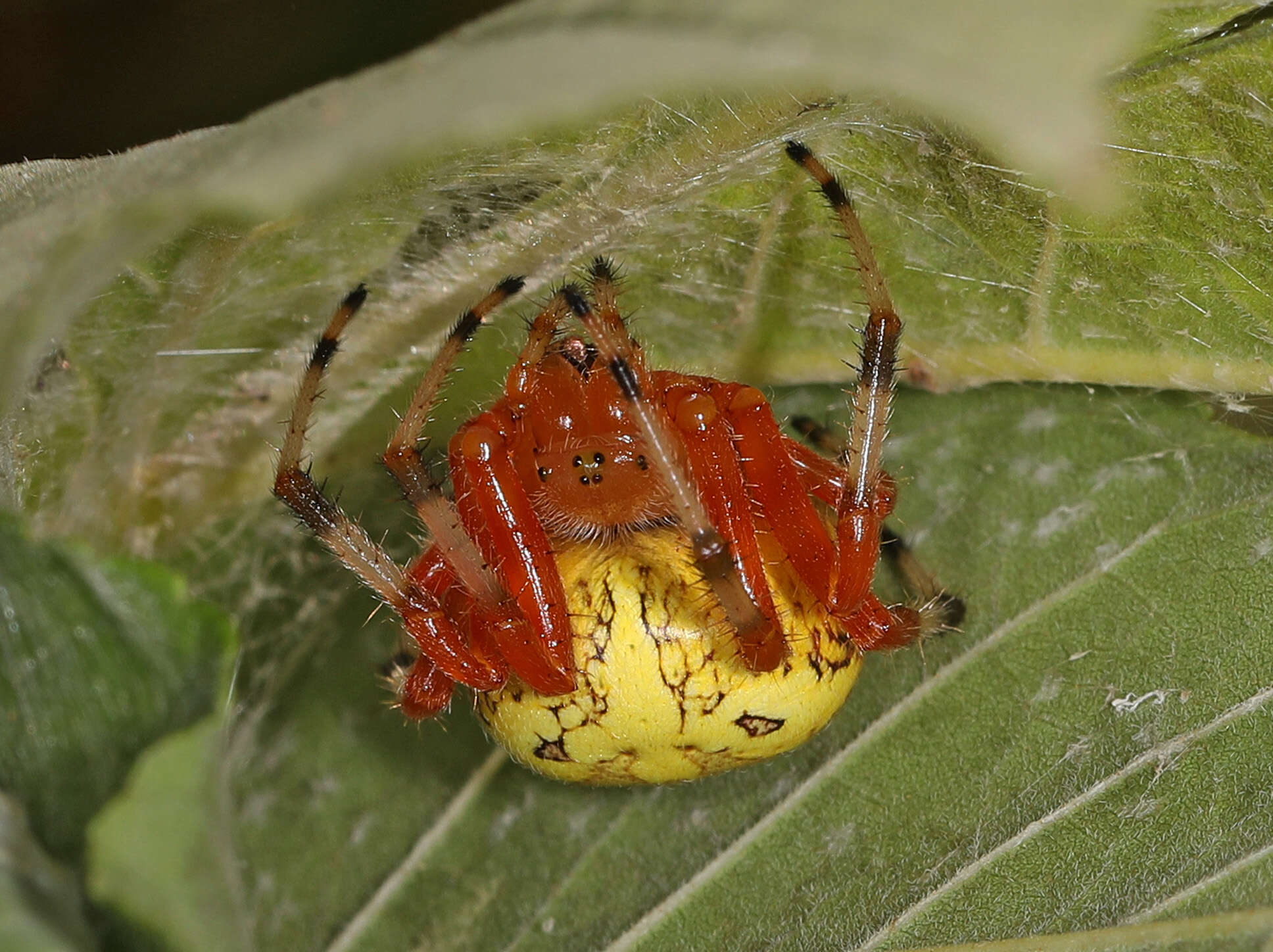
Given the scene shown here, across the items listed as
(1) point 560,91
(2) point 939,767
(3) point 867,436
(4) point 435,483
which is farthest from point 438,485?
(1) point 560,91

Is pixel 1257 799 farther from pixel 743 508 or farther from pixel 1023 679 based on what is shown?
pixel 743 508

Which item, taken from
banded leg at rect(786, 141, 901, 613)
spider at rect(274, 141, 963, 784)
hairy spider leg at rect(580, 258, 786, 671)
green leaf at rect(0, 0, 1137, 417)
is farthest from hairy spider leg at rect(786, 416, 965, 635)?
green leaf at rect(0, 0, 1137, 417)

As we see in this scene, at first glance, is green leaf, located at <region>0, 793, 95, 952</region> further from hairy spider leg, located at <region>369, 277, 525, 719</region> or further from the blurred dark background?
the blurred dark background

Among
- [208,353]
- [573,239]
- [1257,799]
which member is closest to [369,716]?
[208,353]

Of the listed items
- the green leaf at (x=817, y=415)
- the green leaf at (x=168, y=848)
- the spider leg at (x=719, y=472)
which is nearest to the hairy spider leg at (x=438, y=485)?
the green leaf at (x=817, y=415)

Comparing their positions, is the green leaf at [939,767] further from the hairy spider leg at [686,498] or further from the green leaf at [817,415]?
the hairy spider leg at [686,498]

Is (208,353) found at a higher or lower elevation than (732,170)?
lower

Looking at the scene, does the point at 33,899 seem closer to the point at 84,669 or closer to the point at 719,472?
the point at 84,669
